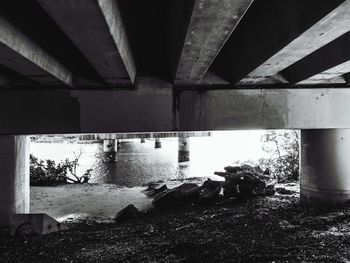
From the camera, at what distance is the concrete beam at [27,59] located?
3.03 meters

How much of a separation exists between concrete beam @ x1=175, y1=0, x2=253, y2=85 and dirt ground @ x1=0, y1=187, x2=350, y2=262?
9.76ft

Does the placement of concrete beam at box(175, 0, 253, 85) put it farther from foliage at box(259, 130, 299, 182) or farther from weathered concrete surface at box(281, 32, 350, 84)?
foliage at box(259, 130, 299, 182)

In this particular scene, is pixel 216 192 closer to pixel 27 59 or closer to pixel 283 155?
pixel 283 155

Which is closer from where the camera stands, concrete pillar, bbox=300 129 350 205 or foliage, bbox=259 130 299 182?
concrete pillar, bbox=300 129 350 205

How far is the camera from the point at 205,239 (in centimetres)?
532

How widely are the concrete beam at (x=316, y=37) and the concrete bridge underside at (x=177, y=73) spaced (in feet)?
0.06

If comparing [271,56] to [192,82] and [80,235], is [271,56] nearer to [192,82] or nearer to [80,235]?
[192,82]

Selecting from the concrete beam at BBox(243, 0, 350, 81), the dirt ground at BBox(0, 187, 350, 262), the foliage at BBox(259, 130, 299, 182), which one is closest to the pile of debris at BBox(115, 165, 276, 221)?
the dirt ground at BBox(0, 187, 350, 262)

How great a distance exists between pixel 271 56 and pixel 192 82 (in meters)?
1.87

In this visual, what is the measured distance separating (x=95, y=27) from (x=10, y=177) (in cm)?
488

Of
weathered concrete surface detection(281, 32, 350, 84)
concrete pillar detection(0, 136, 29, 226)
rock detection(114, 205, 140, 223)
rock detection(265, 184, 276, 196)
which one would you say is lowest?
rock detection(114, 205, 140, 223)

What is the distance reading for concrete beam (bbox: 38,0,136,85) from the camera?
2354mm

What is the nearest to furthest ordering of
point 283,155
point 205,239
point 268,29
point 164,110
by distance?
point 268,29 → point 205,239 → point 164,110 → point 283,155

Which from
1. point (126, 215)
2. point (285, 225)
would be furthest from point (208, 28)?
point (126, 215)
